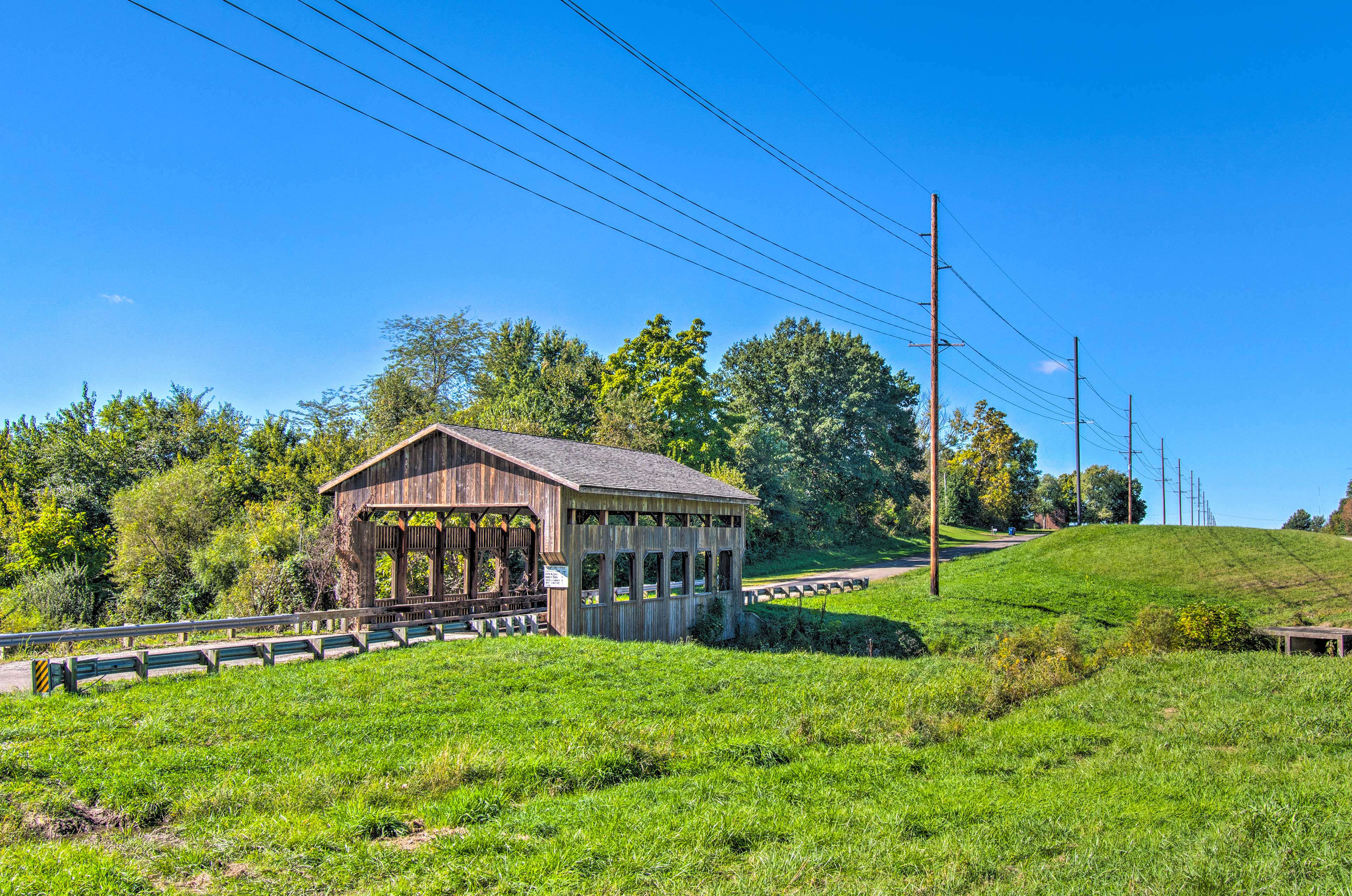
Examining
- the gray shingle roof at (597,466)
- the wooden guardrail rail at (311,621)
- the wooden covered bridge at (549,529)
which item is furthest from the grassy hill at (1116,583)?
the wooden guardrail rail at (311,621)

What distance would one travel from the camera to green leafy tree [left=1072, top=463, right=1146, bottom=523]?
263 feet

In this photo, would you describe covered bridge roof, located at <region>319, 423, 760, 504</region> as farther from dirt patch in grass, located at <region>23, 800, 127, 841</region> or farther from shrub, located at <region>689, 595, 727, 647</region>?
dirt patch in grass, located at <region>23, 800, 127, 841</region>

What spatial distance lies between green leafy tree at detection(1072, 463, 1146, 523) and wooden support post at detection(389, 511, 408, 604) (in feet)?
240

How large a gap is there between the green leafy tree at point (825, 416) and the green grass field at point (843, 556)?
1.16m

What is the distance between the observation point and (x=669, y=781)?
8.48 m

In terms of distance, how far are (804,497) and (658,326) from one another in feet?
45.6

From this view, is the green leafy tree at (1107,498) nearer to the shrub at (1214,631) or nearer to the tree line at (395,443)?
the tree line at (395,443)

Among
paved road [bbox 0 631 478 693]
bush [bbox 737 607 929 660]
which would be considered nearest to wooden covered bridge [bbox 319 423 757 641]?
bush [bbox 737 607 929 660]

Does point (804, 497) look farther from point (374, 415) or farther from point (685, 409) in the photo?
point (374, 415)

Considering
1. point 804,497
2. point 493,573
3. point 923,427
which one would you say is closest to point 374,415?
point 493,573

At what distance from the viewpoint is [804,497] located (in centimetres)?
4991

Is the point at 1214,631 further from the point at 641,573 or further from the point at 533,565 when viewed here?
the point at 533,565

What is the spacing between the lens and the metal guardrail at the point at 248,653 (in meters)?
12.1

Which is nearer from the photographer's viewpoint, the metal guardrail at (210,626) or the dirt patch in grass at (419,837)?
the dirt patch in grass at (419,837)
